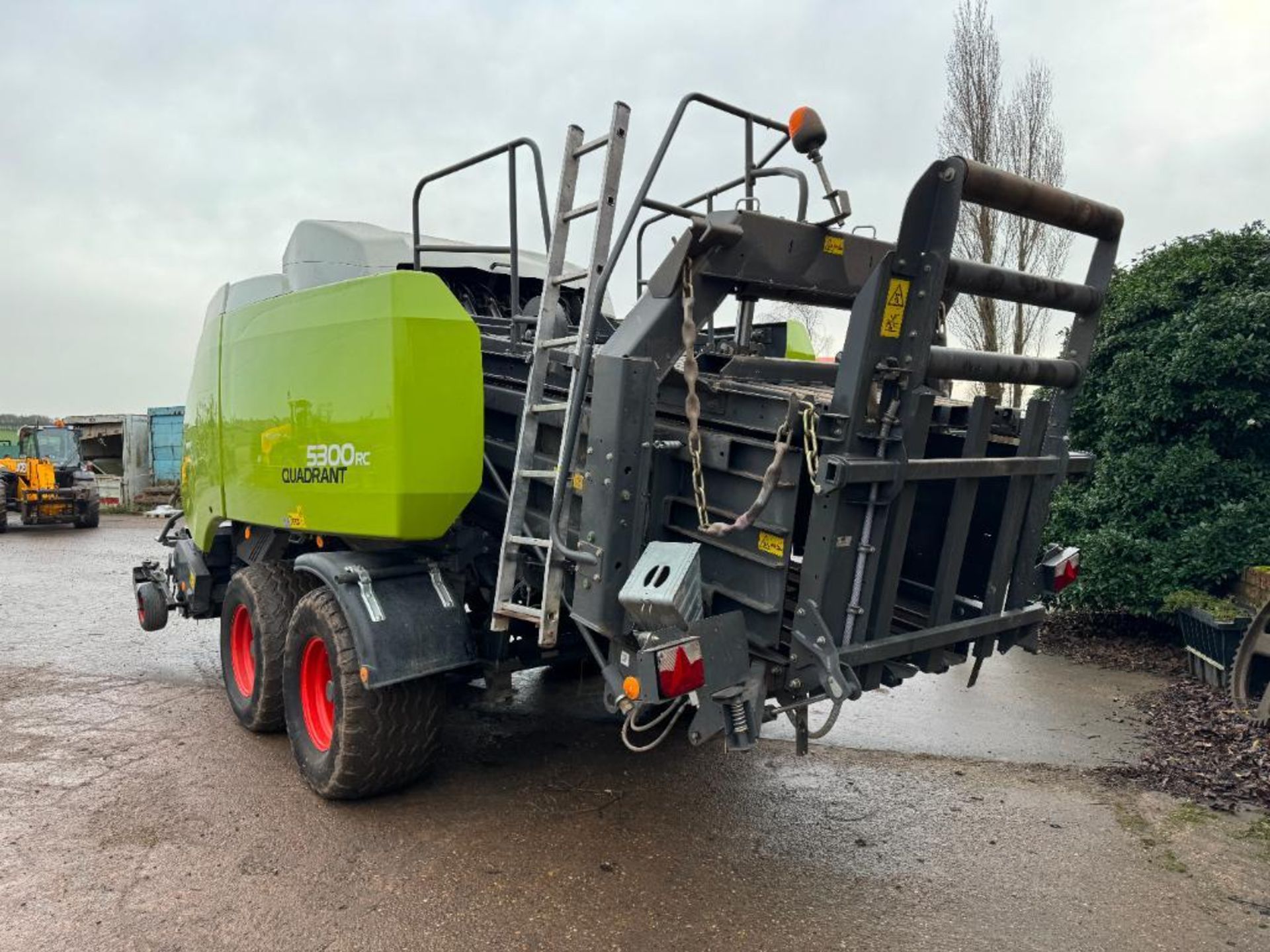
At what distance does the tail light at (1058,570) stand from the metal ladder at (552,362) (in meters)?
2.05

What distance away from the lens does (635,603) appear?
2939 millimetres

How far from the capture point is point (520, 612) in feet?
11.6

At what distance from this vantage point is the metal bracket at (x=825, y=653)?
2.90m

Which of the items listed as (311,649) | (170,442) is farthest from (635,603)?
(170,442)

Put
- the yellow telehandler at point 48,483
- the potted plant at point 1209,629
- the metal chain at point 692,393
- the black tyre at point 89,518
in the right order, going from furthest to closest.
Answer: the black tyre at point 89,518, the yellow telehandler at point 48,483, the potted plant at point 1209,629, the metal chain at point 692,393

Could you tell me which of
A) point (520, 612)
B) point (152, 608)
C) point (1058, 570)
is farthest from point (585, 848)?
point (152, 608)

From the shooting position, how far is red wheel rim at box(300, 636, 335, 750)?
427 centimetres

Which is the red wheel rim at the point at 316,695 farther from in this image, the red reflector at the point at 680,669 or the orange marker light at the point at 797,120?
the orange marker light at the point at 797,120

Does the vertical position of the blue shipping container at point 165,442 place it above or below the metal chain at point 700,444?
below

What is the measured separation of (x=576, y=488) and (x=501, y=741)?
218 centimetres

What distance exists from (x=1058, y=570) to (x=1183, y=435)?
410 cm

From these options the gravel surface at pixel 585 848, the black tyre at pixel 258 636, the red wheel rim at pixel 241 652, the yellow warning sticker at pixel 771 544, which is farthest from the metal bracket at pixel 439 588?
the red wheel rim at pixel 241 652

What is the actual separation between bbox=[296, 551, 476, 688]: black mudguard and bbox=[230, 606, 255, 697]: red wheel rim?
1289 millimetres

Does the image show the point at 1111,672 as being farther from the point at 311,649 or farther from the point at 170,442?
the point at 170,442
